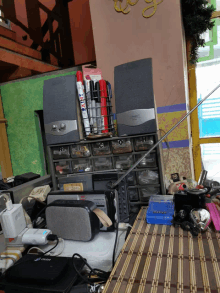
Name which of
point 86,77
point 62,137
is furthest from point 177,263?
point 86,77

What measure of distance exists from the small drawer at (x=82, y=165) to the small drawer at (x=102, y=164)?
30mm

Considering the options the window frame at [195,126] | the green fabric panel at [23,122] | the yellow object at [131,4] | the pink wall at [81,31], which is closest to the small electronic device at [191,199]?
the window frame at [195,126]

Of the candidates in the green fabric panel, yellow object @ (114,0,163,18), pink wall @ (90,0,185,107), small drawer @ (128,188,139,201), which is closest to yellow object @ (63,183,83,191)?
small drawer @ (128,188,139,201)

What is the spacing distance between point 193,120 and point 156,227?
1101mm

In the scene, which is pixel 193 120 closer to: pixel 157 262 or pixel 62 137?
pixel 62 137

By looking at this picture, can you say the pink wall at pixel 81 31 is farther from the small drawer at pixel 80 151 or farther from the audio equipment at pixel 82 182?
the audio equipment at pixel 82 182

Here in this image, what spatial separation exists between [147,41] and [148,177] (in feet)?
3.14

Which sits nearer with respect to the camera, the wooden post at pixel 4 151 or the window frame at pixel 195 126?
the window frame at pixel 195 126

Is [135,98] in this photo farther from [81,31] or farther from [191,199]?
[81,31]

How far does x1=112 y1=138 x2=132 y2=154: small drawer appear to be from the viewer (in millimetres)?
920

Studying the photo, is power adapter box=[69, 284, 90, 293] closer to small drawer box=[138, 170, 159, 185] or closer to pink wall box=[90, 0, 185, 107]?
small drawer box=[138, 170, 159, 185]

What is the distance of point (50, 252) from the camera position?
2.22 ft

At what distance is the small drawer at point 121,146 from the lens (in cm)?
92

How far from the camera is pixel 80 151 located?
3.18ft
